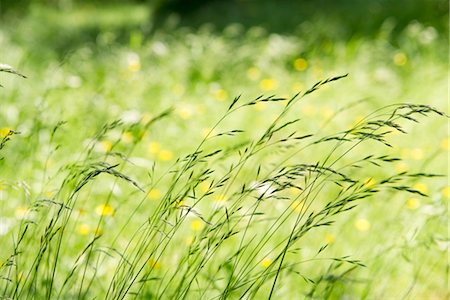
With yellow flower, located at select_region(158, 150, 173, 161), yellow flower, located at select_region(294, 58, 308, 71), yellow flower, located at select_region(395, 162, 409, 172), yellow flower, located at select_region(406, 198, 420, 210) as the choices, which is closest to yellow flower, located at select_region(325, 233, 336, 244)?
yellow flower, located at select_region(406, 198, 420, 210)

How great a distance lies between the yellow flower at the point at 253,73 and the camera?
4.81m

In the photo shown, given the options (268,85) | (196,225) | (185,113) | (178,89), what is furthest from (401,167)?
(178,89)

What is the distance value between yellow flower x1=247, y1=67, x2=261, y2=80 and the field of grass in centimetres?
4

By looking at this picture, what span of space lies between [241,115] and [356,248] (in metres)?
1.80

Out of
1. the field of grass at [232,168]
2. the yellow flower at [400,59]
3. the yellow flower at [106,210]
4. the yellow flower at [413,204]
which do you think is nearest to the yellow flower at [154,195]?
the field of grass at [232,168]

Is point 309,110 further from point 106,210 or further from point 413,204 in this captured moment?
point 106,210

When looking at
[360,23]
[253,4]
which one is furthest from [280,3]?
[360,23]

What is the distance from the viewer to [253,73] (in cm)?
491

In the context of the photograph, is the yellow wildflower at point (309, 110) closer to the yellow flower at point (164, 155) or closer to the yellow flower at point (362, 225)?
the yellow flower at point (164, 155)

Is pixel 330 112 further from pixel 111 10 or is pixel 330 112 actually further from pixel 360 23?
pixel 111 10

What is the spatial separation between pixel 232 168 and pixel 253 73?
356 cm

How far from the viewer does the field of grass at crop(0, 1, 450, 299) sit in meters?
1.53

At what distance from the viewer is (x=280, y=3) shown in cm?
1001

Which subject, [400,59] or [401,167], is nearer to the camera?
[401,167]
